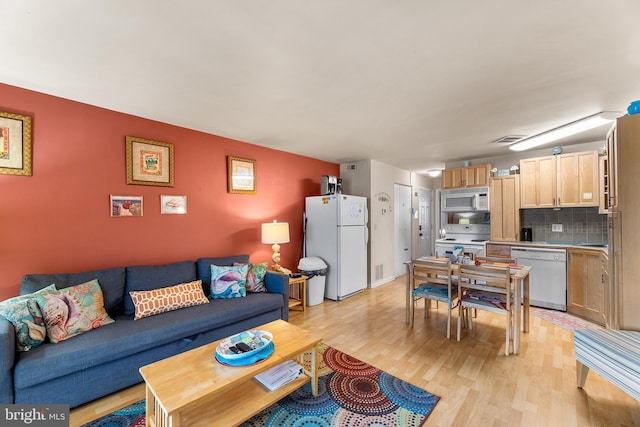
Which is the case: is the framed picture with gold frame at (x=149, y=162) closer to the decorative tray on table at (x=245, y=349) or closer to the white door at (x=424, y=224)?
the decorative tray on table at (x=245, y=349)

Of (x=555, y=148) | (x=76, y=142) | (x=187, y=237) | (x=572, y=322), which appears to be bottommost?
(x=572, y=322)

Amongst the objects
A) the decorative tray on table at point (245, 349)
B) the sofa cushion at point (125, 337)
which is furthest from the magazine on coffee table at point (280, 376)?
the sofa cushion at point (125, 337)

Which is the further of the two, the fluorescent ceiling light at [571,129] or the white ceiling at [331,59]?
the fluorescent ceiling light at [571,129]

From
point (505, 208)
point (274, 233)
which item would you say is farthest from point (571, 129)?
Result: point (274, 233)

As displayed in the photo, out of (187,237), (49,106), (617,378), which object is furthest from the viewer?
(187,237)

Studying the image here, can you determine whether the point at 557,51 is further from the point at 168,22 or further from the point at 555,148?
the point at 555,148

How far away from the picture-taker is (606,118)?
9.11 feet

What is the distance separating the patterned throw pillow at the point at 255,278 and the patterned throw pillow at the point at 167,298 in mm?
527

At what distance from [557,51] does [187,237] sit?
149 inches

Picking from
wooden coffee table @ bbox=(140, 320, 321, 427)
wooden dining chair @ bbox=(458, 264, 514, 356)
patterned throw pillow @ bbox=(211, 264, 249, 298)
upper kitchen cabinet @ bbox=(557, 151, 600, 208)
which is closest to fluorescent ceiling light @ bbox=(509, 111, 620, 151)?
upper kitchen cabinet @ bbox=(557, 151, 600, 208)

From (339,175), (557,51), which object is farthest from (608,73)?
(339,175)

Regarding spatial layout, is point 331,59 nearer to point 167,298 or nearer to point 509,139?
point 167,298

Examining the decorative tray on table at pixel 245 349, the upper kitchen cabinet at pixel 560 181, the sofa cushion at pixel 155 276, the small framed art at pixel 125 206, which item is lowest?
the decorative tray on table at pixel 245 349

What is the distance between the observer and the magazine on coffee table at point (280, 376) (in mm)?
1783
